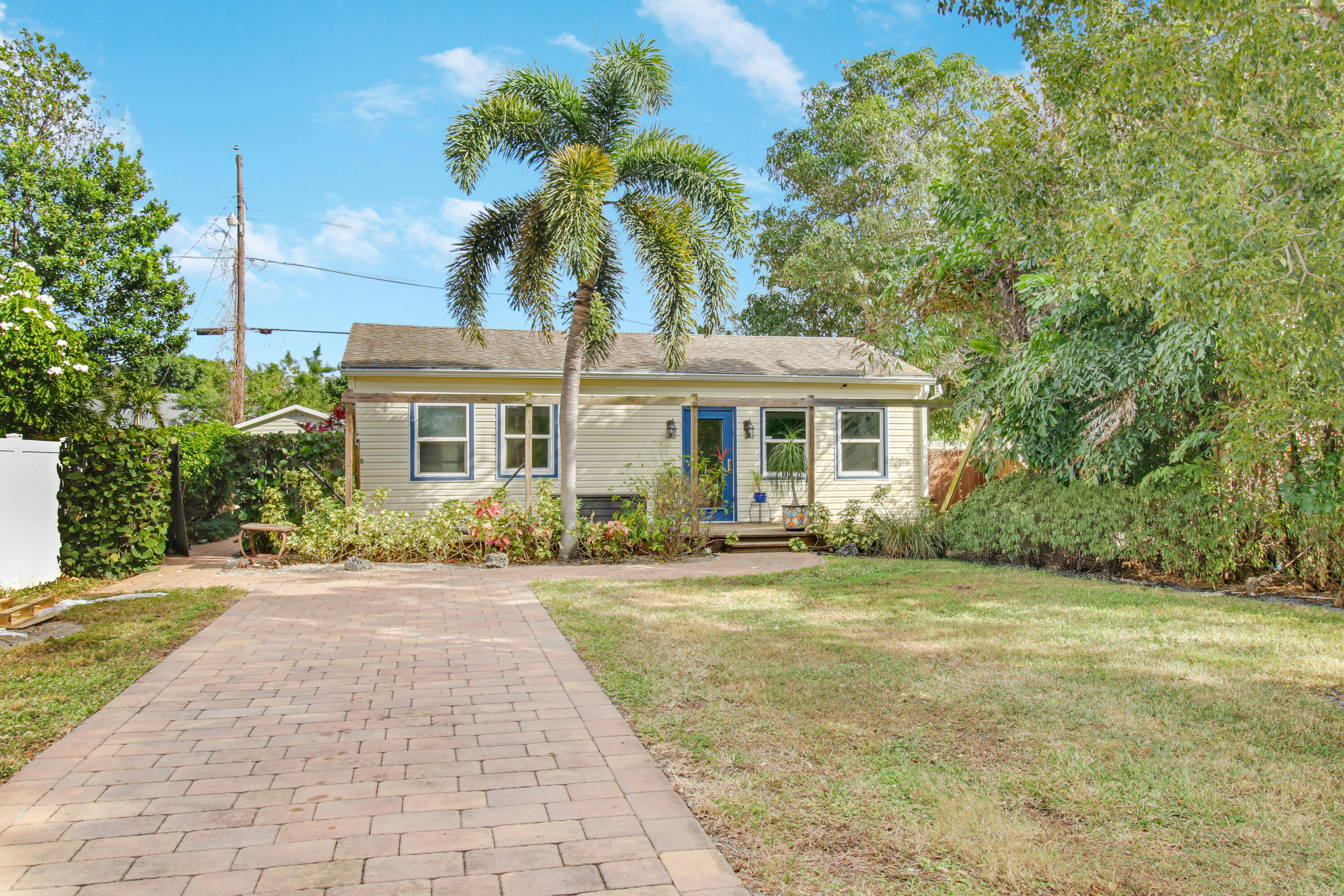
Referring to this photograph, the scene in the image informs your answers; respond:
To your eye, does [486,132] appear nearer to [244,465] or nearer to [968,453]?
[244,465]

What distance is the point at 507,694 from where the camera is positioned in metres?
4.87

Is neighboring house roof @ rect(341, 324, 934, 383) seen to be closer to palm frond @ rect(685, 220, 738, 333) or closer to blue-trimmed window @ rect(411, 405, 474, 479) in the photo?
blue-trimmed window @ rect(411, 405, 474, 479)

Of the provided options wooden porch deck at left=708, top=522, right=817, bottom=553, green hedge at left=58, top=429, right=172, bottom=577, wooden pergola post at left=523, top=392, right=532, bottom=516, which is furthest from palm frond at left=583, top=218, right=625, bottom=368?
green hedge at left=58, top=429, right=172, bottom=577

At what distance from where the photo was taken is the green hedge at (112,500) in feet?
30.1

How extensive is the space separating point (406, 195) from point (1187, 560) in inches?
1381

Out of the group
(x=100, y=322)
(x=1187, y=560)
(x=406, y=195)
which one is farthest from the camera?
(x=406, y=195)

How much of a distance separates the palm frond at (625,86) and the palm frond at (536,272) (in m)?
1.58

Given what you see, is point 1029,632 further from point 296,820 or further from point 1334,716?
point 296,820

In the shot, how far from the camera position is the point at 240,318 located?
900 inches

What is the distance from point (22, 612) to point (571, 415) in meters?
6.58

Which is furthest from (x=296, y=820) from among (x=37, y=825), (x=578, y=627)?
(x=578, y=627)

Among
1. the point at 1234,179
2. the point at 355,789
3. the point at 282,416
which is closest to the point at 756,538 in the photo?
the point at 1234,179

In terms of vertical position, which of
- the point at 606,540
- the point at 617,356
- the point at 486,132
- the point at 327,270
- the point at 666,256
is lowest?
the point at 606,540

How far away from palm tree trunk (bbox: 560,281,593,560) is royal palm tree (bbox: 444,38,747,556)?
0.06 ft
